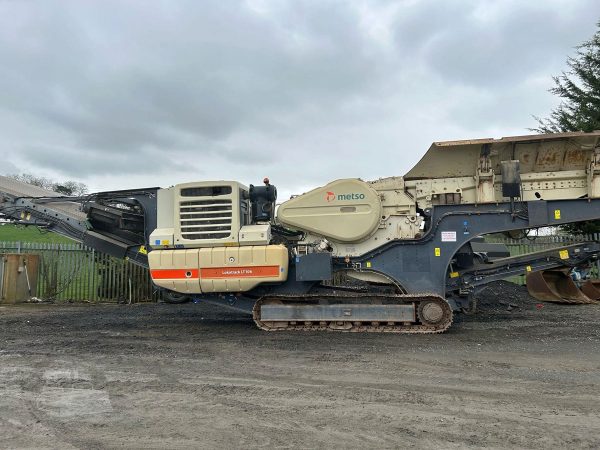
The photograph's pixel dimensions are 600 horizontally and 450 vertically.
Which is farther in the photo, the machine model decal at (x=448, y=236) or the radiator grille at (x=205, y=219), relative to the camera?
the radiator grille at (x=205, y=219)

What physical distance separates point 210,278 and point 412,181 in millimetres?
4060

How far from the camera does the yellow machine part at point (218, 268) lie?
303 inches

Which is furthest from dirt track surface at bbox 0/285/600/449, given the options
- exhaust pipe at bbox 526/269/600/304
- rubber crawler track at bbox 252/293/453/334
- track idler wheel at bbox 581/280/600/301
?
track idler wheel at bbox 581/280/600/301

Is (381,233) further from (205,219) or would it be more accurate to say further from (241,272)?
(205,219)

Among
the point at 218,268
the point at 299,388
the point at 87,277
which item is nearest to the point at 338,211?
the point at 218,268

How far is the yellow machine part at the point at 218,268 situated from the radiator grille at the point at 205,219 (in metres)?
0.28

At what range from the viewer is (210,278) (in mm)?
7836

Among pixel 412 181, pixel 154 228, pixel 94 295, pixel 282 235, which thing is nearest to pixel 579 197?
pixel 412 181

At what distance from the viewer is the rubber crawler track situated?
743 cm

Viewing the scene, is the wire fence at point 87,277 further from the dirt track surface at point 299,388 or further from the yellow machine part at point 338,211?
the yellow machine part at point 338,211

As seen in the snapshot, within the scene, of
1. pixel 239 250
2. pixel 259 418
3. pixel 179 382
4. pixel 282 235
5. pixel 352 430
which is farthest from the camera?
pixel 282 235

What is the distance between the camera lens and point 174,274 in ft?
26.0

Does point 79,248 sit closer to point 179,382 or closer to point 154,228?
point 154,228

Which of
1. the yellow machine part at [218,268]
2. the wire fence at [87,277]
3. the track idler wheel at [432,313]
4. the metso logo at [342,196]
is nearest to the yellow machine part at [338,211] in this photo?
the metso logo at [342,196]
